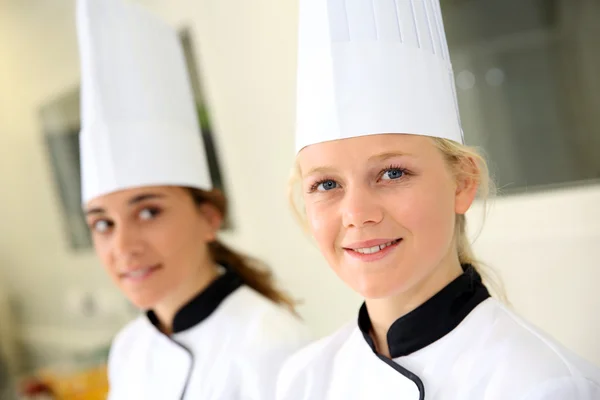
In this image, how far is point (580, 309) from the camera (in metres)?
0.79

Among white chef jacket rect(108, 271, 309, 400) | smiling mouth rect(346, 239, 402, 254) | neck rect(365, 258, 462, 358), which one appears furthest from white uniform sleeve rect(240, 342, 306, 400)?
smiling mouth rect(346, 239, 402, 254)

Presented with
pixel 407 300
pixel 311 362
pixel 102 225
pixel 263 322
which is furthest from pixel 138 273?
pixel 407 300

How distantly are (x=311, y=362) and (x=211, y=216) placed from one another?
15.0 inches

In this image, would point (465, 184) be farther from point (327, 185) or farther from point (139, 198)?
point (139, 198)

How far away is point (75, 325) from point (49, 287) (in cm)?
24

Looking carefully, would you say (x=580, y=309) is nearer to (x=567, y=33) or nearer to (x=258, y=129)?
(x=567, y=33)

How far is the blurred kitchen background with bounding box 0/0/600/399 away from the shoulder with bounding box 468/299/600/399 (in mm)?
200

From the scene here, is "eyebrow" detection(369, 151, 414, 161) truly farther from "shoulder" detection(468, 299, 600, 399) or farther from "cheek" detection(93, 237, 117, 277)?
"cheek" detection(93, 237, 117, 277)

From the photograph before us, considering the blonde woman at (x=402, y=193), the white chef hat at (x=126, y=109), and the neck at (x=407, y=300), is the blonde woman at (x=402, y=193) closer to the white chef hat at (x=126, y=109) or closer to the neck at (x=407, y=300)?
the neck at (x=407, y=300)

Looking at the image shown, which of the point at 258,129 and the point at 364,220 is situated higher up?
the point at 258,129

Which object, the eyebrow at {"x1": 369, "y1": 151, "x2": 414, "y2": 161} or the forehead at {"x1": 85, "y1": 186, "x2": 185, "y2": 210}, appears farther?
the forehead at {"x1": 85, "y1": 186, "x2": 185, "y2": 210}

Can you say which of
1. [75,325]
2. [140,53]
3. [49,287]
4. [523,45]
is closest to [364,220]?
[523,45]

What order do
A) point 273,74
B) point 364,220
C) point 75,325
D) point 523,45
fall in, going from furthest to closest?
A: point 75,325 → point 273,74 → point 523,45 → point 364,220

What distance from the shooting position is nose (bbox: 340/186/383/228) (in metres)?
0.61
